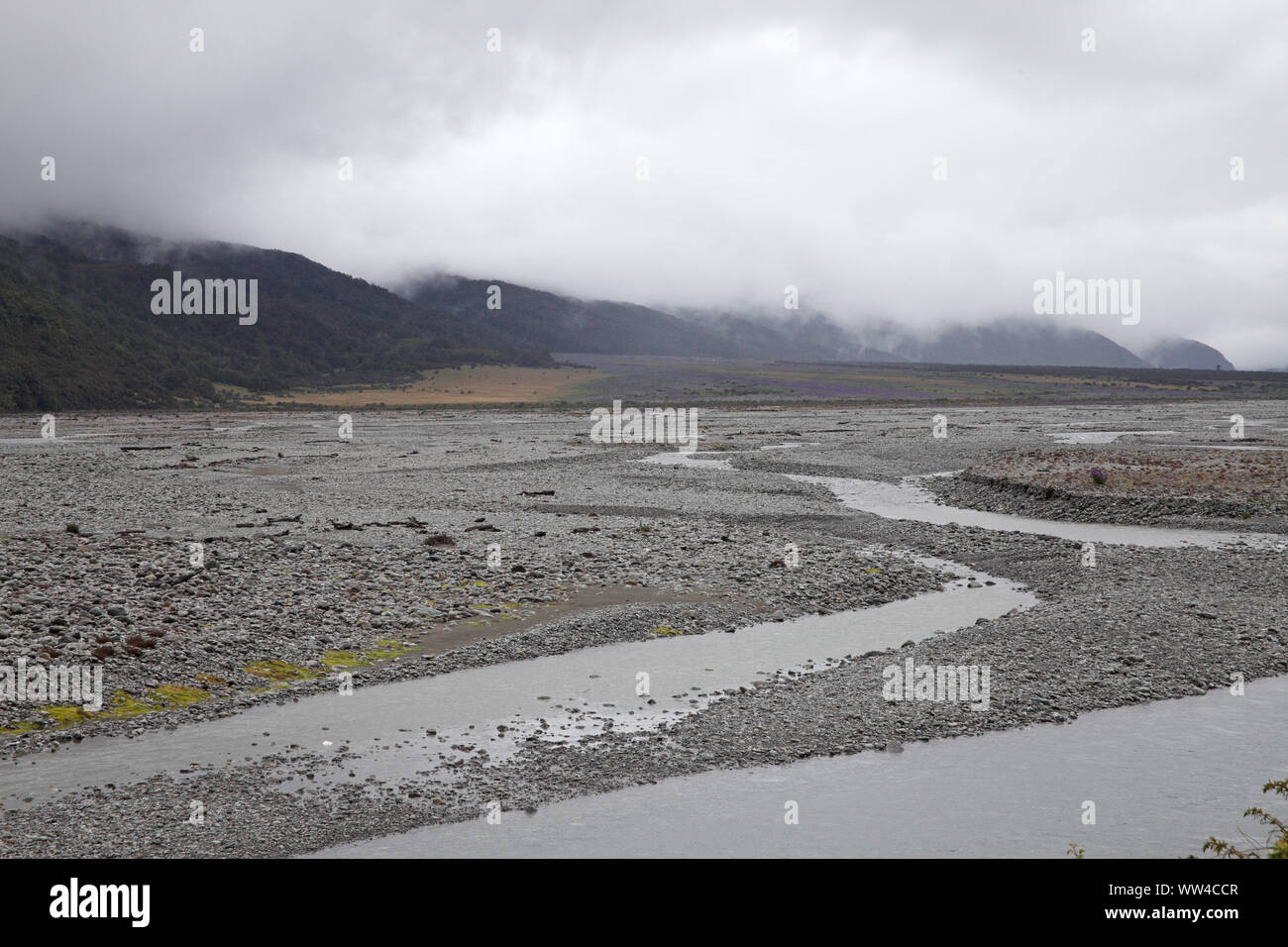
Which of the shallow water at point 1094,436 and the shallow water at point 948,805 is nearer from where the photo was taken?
the shallow water at point 948,805

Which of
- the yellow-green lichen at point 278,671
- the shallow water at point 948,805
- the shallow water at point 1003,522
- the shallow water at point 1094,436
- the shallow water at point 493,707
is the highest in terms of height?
the shallow water at point 1094,436

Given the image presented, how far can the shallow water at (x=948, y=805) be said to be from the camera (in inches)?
381

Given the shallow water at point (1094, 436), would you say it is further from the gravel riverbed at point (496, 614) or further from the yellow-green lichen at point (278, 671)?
the yellow-green lichen at point (278, 671)

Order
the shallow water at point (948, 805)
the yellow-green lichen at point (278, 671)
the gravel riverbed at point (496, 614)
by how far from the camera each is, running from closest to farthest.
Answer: the shallow water at point (948, 805) < the gravel riverbed at point (496, 614) < the yellow-green lichen at point (278, 671)

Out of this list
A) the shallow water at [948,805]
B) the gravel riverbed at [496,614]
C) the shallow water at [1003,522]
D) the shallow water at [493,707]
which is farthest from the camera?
the shallow water at [1003,522]

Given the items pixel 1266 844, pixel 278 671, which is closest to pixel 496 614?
pixel 278 671

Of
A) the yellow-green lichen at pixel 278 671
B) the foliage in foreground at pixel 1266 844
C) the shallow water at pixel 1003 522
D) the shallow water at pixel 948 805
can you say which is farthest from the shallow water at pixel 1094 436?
the yellow-green lichen at pixel 278 671

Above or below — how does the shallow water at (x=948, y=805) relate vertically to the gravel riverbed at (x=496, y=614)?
below

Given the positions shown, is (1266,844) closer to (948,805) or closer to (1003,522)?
(948,805)

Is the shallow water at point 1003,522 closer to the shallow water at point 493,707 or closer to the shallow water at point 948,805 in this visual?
the shallow water at point 493,707

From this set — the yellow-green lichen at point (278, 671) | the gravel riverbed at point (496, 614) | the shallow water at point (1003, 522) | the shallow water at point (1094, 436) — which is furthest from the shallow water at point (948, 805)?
the shallow water at point (1094, 436)

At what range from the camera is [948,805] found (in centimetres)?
1068

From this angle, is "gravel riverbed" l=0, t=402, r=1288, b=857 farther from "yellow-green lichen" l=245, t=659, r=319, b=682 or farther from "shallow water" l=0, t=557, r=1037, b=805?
"shallow water" l=0, t=557, r=1037, b=805
